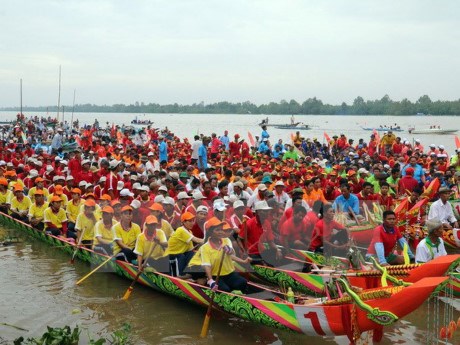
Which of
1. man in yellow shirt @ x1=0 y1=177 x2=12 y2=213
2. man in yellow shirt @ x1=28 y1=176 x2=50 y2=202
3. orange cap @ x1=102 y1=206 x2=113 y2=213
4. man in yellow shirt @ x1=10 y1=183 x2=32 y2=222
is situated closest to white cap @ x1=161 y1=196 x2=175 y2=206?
orange cap @ x1=102 y1=206 x2=113 y2=213

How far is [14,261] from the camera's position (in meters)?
9.60

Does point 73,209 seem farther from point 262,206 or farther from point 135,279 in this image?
point 262,206

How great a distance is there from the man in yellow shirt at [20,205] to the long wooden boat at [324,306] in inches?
192

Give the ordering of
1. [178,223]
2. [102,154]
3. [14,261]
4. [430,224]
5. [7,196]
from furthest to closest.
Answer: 1. [102,154]
2. [7,196]
3. [14,261]
4. [178,223]
5. [430,224]

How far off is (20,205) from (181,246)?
5501 mm

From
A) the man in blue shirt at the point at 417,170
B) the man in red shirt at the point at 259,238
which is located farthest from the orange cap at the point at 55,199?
the man in blue shirt at the point at 417,170

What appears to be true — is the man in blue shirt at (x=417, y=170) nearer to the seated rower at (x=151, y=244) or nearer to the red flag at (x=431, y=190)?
the red flag at (x=431, y=190)

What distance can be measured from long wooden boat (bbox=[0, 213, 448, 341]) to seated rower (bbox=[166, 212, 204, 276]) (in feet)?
0.77

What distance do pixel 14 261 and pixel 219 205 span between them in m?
4.48

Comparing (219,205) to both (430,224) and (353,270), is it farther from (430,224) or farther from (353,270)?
(430,224)

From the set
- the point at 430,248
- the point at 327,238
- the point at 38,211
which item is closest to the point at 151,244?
the point at 327,238

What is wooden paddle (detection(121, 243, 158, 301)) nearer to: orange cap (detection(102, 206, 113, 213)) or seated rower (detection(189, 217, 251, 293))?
seated rower (detection(189, 217, 251, 293))

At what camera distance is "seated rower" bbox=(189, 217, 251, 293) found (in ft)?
20.9

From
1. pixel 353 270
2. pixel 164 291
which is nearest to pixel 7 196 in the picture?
pixel 164 291
